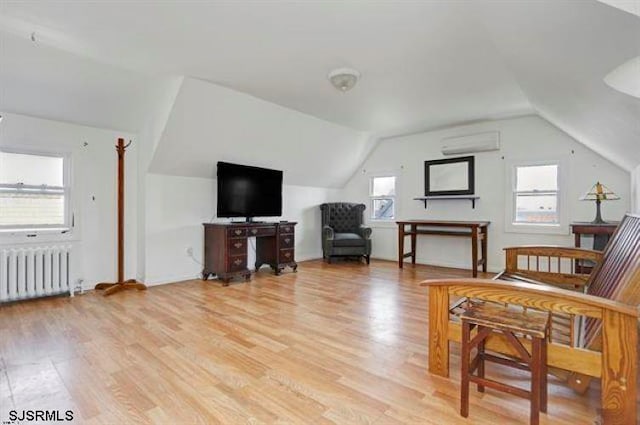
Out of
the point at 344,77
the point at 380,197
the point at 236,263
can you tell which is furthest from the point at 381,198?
the point at 344,77

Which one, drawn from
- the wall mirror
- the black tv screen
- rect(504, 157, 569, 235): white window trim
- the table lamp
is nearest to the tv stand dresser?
the black tv screen

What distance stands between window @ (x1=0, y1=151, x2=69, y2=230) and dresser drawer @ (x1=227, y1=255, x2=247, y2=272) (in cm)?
194

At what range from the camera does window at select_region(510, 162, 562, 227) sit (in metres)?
4.54

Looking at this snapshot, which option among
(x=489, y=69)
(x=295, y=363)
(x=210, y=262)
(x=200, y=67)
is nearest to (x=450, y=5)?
(x=489, y=69)

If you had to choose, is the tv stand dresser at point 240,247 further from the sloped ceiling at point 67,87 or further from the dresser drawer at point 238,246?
the sloped ceiling at point 67,87

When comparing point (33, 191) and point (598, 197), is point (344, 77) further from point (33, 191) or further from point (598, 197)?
point (33, 191)

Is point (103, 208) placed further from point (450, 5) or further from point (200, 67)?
point (450, 5)

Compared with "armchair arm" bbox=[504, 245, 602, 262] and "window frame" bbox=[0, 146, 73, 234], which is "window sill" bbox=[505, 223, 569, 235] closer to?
"armchair arm" bbox=[504, 245, 602, 262]

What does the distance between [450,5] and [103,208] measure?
14.1 ft

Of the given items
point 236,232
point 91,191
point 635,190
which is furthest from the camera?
point 236,232

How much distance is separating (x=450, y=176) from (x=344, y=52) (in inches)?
136

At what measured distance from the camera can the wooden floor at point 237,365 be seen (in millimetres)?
1583

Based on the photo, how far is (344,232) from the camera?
6.12m

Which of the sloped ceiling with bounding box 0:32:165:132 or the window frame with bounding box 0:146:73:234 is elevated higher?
the sloped ceiling with bounding box 0:32:165:132
